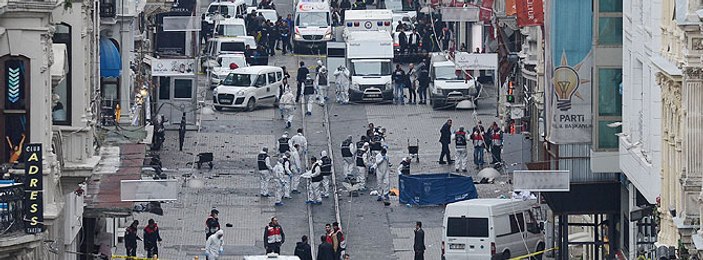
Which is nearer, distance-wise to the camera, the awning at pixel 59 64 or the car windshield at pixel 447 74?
the awning at pixel 59 64

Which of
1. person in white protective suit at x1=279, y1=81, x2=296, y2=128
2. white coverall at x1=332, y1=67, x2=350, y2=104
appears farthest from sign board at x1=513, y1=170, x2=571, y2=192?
white coverall at x1=332, y1=67, x2=350, y2=104

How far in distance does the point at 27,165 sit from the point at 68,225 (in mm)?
9221

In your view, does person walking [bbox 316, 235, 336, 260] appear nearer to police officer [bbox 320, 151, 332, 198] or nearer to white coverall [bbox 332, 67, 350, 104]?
police officer [bbox 320, 151, 332, 198]

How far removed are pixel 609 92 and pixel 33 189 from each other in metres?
21.4

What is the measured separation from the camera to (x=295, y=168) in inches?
2653

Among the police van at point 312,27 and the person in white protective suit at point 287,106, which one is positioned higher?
the police van at point 312,27

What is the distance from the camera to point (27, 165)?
128 feet

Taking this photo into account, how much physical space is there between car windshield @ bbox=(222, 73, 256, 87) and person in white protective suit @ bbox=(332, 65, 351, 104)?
3170 mm

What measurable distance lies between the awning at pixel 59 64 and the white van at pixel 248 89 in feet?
118

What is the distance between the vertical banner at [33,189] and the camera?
3897cm

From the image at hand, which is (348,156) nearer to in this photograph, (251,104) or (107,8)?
(107,8)

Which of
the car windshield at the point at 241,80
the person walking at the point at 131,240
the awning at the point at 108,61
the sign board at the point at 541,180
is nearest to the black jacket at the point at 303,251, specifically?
the person walking at the point at 131,240

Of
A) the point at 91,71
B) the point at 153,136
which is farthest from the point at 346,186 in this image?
the point at 91,71

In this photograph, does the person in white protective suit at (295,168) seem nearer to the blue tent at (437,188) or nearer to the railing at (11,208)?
the blue tent at (437,188)
